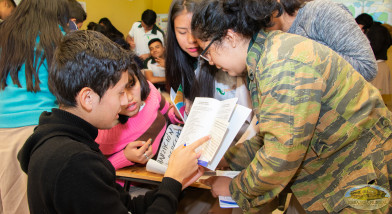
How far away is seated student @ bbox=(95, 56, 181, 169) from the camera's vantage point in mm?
1683

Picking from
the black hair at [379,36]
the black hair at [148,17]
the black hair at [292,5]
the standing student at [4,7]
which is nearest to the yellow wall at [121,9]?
the black hair at [148,17]

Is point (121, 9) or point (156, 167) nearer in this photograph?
point (156, 167)

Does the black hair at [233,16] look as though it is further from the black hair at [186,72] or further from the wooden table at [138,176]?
the wooden table at [138,176]

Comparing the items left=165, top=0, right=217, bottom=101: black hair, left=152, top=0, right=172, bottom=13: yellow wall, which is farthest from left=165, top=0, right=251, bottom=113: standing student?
left=152, top=0, right=172, bottom=13: yellow wall

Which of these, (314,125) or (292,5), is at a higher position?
(292,5)

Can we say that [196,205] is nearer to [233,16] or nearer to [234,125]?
[234,125]

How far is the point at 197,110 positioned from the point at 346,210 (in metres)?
0.71

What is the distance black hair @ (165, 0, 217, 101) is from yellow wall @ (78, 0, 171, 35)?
4292 millimetres

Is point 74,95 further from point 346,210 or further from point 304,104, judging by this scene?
point 346,210

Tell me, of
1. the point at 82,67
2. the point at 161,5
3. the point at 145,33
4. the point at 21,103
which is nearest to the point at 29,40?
the point at 21,103

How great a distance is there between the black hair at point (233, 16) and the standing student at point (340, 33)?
1.09 ft

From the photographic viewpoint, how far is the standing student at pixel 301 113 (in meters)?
0.92

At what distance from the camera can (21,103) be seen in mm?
1734

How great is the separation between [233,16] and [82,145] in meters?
0.69
